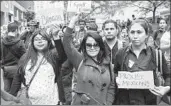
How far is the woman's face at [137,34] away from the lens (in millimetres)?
3309

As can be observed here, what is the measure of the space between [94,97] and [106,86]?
6.6 inches

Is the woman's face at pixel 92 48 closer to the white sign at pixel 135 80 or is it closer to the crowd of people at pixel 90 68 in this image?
the crowd of people at pixel 90 68

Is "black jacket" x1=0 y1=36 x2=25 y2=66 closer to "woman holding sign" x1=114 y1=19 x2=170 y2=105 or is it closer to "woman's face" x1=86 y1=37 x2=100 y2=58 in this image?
"woman's face" x1=86 y1=37 x2=100 y2=58

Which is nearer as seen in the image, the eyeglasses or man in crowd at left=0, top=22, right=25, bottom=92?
the eyeglasses

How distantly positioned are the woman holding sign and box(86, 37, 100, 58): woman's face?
244 mm

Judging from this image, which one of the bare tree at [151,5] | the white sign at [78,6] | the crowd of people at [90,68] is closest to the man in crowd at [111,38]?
the white sign at [78,6]

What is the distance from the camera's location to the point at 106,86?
10.6 ft

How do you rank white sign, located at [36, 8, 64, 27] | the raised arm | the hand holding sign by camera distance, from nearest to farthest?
the hand holding sign
the raised arm
white sign, located at [36, 8, 64, 27]

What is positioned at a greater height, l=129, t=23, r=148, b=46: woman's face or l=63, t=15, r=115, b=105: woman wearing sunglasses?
l=129, t=23, r=148, b=46: woman's face

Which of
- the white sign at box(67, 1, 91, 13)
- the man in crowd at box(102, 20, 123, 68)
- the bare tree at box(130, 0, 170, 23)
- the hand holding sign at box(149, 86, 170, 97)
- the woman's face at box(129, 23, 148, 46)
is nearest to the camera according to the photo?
the hand holding sign at box(149, 86, 170, 97)

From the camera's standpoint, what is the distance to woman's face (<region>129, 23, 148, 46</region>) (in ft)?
10.9

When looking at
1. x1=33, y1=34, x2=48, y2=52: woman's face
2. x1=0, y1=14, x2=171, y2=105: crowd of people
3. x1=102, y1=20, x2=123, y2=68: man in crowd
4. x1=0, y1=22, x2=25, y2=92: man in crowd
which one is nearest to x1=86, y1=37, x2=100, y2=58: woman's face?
x1=0, y1=14, x2=171, y2=105: crowd of people

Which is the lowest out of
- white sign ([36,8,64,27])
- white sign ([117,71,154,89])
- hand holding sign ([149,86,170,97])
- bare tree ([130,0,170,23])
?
hand holding sign ([149,86,170,97])

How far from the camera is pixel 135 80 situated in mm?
3178
